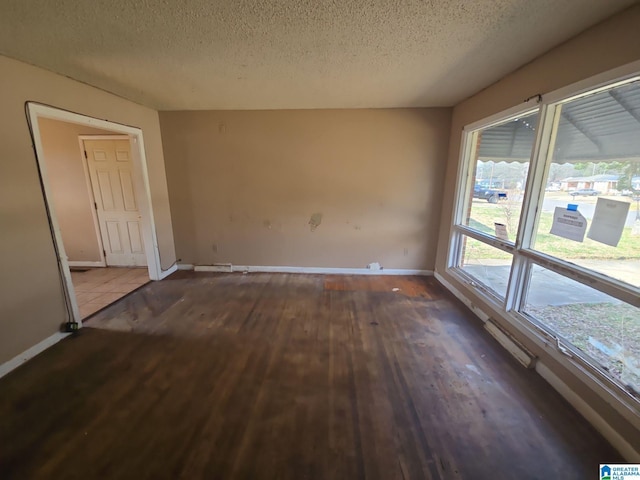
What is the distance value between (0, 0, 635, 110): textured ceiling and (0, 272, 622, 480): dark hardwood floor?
2.52 meters

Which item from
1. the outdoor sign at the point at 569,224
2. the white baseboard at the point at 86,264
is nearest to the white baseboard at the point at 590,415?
the outdoor sign at the point at 569,224

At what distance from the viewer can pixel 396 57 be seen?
2.19 m

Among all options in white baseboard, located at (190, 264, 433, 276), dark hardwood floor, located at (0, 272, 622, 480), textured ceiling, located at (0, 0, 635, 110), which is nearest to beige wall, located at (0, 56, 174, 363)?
textured ceiling, located at (0, 0, 635, 110)

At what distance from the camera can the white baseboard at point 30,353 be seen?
2100 millimetres

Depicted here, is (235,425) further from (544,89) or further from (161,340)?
(544,89)

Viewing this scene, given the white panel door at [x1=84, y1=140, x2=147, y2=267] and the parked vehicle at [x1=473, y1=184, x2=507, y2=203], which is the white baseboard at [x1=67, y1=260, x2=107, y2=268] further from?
the parked vehicle at [x1=473, y1=184, x2=507, y2=203]

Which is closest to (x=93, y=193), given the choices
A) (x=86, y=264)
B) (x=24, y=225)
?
(x=86, y=264)

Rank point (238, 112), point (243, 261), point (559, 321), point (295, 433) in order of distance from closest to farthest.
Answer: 1. point (295, 433)
2. point (559, 321)
3. point (238, 112)
4. point (243, 261)

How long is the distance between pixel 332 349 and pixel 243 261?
2.54m

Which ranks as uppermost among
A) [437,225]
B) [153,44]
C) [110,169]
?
[153,44]

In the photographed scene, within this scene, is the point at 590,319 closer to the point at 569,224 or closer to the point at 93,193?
the point at 569,224

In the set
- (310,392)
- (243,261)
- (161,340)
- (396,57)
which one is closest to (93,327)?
(161,340)

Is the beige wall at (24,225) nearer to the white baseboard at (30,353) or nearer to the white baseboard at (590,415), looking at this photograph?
the white baseboard at (30,353)

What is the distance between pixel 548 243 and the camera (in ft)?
7.12
